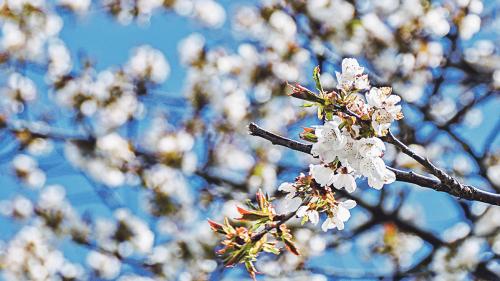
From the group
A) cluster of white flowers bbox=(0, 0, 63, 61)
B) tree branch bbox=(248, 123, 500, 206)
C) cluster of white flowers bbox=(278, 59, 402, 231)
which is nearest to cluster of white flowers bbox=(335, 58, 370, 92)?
cluster of white flowers bbox=(278, 59, 402, 231)

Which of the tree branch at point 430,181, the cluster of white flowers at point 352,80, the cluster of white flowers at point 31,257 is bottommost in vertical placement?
the cluster of white flowers at point 31,257

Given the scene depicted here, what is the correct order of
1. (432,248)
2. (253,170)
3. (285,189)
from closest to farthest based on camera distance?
(285,189) → (432,248) → (253,170)

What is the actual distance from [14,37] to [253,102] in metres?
2.02

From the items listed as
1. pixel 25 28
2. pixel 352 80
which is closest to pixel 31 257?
pixel 25 28

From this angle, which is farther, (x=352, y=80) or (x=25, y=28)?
(x=25, y=28)

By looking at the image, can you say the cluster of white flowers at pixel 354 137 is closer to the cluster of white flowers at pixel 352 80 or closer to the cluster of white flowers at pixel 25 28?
the cluster of white flowers at pixel 352 80

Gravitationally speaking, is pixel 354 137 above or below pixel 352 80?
below

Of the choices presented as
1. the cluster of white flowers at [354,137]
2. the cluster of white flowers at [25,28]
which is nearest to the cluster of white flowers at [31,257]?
the cluster of white flowers at [25,28]

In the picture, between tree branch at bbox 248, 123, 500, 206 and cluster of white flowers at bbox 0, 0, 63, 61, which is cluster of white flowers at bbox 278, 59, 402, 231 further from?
cluster of white flowers at bbox 0, 0, 63, 61

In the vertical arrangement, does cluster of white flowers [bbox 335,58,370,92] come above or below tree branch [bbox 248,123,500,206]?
above

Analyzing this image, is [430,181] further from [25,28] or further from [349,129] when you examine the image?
[25,28]

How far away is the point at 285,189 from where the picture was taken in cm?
149

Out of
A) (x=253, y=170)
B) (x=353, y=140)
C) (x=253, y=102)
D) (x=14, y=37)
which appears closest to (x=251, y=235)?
(x=353, y=140)

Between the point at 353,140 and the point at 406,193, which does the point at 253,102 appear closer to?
the point at 406,193
